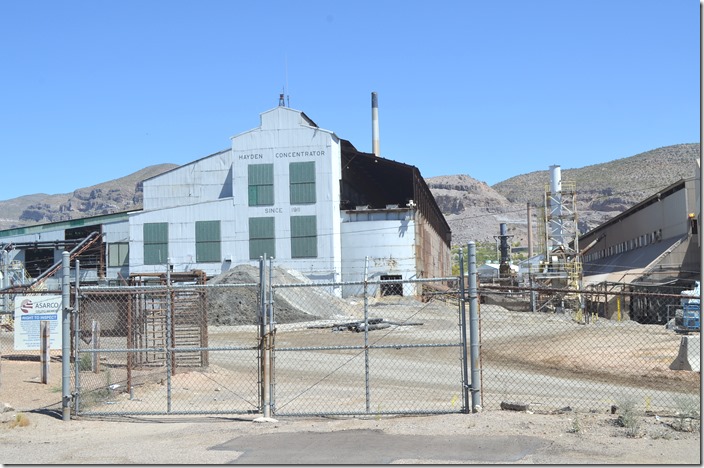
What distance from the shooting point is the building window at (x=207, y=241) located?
2202 inches

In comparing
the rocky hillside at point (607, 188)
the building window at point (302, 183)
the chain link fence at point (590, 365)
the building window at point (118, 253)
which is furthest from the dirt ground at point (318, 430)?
the rocky hillside at point (607, 188)

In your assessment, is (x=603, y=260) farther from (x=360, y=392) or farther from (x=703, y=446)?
(x=703, y=446)

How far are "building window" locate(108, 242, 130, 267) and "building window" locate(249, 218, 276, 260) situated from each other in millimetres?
10764

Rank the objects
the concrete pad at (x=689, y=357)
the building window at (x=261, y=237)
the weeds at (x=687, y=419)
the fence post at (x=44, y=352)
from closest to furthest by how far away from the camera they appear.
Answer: the weeds at (x=687, y=419) < the fence post at (x=44, y=352) < the concrete pad at (x=689, y=357) < the building window at (x=261, y=237)

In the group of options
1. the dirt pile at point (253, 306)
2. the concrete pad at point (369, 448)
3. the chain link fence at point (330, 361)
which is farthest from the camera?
the dirt pile at point (253, 306)

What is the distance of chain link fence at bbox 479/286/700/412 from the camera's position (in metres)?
15.0

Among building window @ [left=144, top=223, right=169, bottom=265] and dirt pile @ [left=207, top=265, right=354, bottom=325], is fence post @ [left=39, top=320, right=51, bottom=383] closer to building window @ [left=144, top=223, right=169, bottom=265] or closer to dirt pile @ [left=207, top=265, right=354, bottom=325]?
dirt pile @ [left=207, top=265, right=354, bottom=325]

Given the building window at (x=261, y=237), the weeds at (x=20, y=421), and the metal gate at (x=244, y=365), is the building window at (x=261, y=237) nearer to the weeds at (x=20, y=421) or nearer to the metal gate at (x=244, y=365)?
the metal gate at (x=244, y=365)

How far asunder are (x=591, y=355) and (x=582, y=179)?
17253 cm

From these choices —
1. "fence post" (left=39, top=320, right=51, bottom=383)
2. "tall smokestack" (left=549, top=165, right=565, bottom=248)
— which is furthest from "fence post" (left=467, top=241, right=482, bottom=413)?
"tall smokestack" (left=549, top=165, right=565, bottom=248)

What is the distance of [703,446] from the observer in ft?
30.3

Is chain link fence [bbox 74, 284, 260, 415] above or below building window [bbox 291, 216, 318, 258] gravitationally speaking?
below

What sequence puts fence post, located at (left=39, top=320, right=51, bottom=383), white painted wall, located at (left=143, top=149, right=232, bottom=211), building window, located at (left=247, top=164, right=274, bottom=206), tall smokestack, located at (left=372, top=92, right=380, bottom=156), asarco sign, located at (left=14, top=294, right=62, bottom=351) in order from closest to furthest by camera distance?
fence post, located at (left=39, top=320, right=51, bottom=383) < asarco sign, located at (left=14, top=294, right=62, bottom=351) < building window, located at (left=247, top=164, right=274, bottom=206) < white painted wall, located at (left=143, top=149, right=232, bottom=211) < tall smokestack, located at (left=372, top=92, right=380, bottom=156)

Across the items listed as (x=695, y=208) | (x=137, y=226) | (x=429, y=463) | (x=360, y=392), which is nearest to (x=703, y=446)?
(x=429, y=463)
